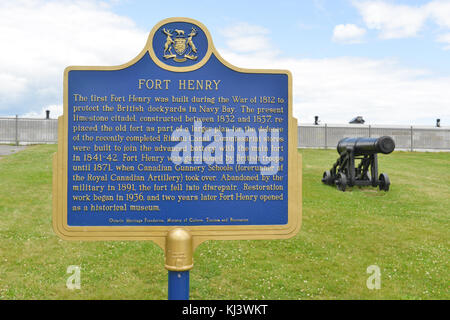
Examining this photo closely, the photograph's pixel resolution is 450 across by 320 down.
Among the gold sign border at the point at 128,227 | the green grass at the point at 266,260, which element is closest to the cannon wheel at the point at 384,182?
the green grass at the point at 266,260

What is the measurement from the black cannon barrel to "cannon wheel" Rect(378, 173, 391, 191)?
1.11 metres

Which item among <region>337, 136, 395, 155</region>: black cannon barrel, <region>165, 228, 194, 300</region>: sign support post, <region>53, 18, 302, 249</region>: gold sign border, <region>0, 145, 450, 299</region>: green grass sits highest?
<region>337, 136, 395, 155</region>: black cannon barrel

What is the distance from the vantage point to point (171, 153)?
4.19m

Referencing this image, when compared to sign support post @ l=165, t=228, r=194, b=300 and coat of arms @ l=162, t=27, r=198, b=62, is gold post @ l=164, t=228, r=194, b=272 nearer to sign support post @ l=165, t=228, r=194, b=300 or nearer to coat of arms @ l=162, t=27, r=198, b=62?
sign support post @ l=165, t=228, r=194, b=300

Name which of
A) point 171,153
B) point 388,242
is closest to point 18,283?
point 171,153

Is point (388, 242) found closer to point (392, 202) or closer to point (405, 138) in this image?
point (392, 202)

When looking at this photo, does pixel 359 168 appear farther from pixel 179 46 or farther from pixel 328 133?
pixel 328 133

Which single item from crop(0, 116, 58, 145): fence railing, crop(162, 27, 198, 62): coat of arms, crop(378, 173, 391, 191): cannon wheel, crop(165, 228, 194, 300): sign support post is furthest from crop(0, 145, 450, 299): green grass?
crop(0, 116, 58, 145): fence railing

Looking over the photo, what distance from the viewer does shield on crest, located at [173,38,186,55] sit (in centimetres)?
420

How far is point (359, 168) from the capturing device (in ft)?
50.5

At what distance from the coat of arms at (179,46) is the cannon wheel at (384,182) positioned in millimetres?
12011

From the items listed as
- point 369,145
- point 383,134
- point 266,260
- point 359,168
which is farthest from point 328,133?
point 266,260

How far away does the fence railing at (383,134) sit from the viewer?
32.4 m

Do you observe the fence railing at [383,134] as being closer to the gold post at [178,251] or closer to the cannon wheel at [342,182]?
the cannon wheel at [342,182]
